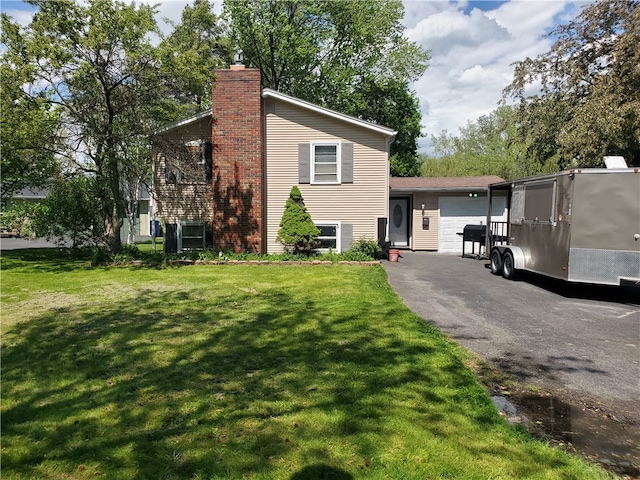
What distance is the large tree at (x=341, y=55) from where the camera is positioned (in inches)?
1032

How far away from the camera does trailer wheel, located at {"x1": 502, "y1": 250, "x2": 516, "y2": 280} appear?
36.7 feet

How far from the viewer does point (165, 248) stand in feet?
50.7

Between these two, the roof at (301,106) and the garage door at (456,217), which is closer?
the roof at (301,106)

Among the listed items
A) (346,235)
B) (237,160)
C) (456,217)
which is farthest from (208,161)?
(456,217)

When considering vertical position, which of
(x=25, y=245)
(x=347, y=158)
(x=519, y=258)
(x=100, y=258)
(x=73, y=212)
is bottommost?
(x=25, y=245)

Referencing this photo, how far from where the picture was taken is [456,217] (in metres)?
18.7

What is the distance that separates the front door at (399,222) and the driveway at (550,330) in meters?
7.28

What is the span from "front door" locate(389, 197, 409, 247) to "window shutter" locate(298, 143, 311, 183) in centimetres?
573

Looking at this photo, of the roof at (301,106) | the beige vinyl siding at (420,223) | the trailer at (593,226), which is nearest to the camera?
the trailer at (593,226)

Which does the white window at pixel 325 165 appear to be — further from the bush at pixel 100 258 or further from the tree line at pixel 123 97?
the bush at pixel 100 258

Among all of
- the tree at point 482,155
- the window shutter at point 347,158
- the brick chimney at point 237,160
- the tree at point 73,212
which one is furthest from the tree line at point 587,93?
the tree at point 73,212

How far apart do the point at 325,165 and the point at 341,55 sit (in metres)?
17.7

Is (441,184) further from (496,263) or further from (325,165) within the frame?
(496,263)

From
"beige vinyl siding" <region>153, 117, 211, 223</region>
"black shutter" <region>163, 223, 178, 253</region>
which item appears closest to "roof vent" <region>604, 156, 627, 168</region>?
"beige vinyl siding" <region>153, 117, 211, 223</region>
